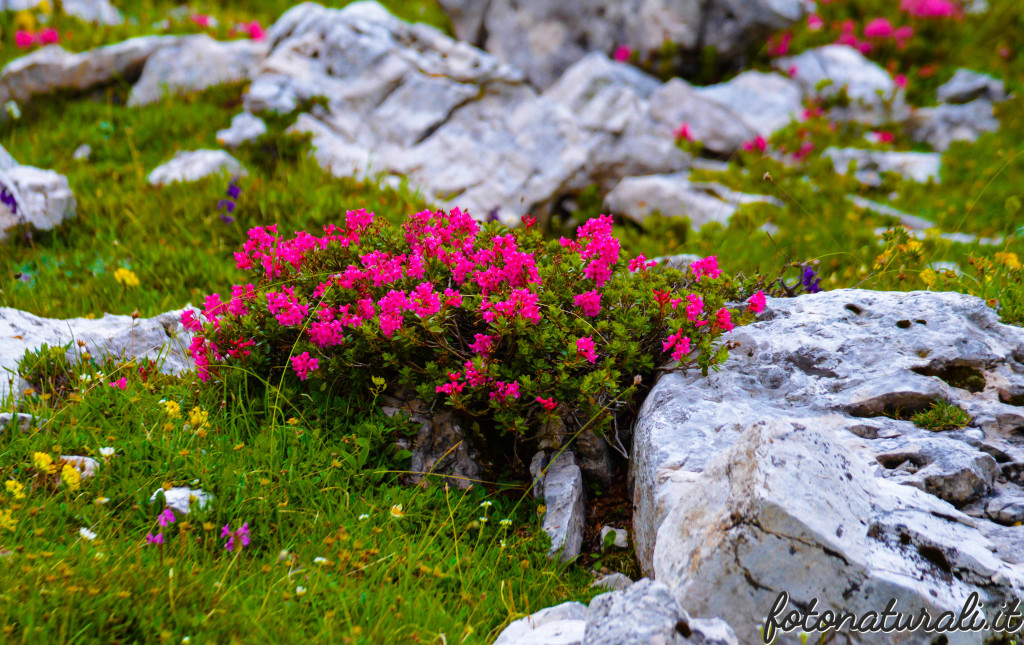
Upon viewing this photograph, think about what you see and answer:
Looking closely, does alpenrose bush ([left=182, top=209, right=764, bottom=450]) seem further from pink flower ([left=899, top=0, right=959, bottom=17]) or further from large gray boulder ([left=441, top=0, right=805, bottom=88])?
pink flower ([left=899, top=0, right=959, bottom=17])

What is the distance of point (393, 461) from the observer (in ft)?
12.6

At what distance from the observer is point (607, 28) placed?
11984mm

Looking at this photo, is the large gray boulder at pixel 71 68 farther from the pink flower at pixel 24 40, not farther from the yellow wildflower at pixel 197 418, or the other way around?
the yellow wildflower at pixel 197 418

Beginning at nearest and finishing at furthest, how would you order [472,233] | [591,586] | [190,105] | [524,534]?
[591,586]
[524,534]
[472,233]
[190,105]

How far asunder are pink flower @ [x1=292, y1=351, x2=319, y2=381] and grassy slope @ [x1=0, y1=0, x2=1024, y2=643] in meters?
0.26

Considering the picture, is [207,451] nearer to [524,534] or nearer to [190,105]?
[524,534]

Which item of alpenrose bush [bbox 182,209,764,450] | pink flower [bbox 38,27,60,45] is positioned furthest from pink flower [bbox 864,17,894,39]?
pink flower [bbox 38,27,60,45]

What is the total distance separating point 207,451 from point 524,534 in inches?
70.7

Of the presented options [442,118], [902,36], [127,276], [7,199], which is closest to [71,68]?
[7,199]

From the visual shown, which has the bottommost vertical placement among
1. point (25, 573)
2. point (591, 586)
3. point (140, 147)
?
point (140, 147)

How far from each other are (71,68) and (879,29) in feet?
45.1

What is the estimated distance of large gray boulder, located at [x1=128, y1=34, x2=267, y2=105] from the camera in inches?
370

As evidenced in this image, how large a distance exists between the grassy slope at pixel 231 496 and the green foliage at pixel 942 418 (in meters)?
1.46

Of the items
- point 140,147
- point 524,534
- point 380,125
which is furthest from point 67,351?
point 380,125
